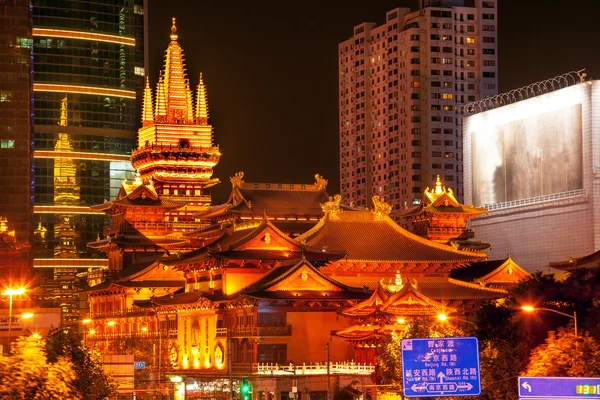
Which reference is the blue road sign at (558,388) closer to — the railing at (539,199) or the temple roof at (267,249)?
the temple roof at (267,249)

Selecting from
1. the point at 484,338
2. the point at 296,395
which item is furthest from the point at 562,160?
the point at 484,338

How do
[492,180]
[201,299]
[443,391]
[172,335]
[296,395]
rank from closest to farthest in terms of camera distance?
[443,391] → [296,395] → [201,299] → [172,335] → [492,180]

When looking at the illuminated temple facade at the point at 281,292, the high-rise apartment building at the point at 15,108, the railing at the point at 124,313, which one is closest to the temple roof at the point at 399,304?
the illuminated temple facade at the point at 281,292

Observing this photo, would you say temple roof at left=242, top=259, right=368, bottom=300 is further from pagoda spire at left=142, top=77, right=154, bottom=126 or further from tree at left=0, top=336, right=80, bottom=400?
pagoda spire at left=142, top=77, right=154, bottom=126

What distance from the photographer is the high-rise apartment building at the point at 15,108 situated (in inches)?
6457

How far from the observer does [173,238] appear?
5162 inches

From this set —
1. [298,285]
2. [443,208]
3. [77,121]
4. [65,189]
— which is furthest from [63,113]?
[298,285]

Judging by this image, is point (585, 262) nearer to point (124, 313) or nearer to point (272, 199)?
point (272, 199)

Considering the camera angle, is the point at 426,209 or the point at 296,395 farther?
the point at 426,209

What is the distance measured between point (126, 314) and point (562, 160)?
4860 centimetres

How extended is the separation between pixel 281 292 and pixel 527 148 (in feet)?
217

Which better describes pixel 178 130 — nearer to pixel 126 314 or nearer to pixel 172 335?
pixel 126 314

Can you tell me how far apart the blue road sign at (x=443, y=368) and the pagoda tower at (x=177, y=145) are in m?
89.9

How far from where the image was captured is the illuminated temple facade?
8800 centimetres
